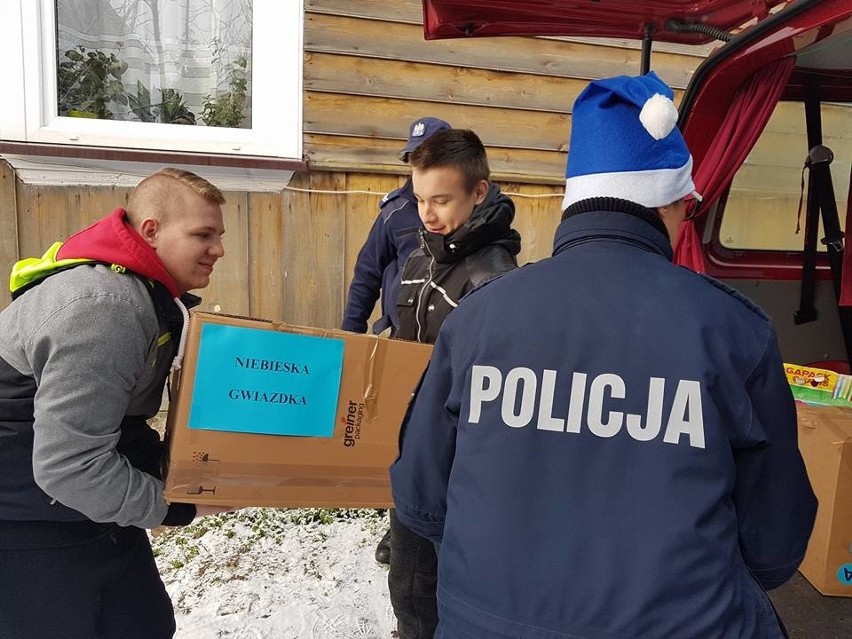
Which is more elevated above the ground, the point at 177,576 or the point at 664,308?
the point at 664,308

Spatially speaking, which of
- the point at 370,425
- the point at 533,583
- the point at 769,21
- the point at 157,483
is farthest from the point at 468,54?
the point at 533,583

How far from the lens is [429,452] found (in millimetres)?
1197

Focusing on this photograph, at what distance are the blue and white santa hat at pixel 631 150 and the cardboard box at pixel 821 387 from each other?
1558 millimetres

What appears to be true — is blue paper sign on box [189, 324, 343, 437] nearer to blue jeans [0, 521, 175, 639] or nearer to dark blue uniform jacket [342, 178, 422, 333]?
blue jeans [0, 521, 175, 639]

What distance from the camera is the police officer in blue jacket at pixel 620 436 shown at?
3.07 feet

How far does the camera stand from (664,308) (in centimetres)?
97

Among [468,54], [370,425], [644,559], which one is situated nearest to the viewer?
[644,559]

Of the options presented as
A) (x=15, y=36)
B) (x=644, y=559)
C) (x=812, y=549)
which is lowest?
(x=812, y=549)

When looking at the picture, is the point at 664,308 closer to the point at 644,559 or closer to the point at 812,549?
the point at 644,559

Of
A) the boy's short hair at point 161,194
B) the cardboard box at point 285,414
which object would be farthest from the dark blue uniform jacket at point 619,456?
the boy's short hair at point 161,194

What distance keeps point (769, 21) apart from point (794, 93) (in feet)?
3.07

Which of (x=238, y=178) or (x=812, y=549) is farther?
(x=238, y=178)

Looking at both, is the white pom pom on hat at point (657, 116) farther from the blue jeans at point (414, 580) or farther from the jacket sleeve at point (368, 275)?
the jacket sleeve at point (368, 275)

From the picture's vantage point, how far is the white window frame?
3.54 meters
